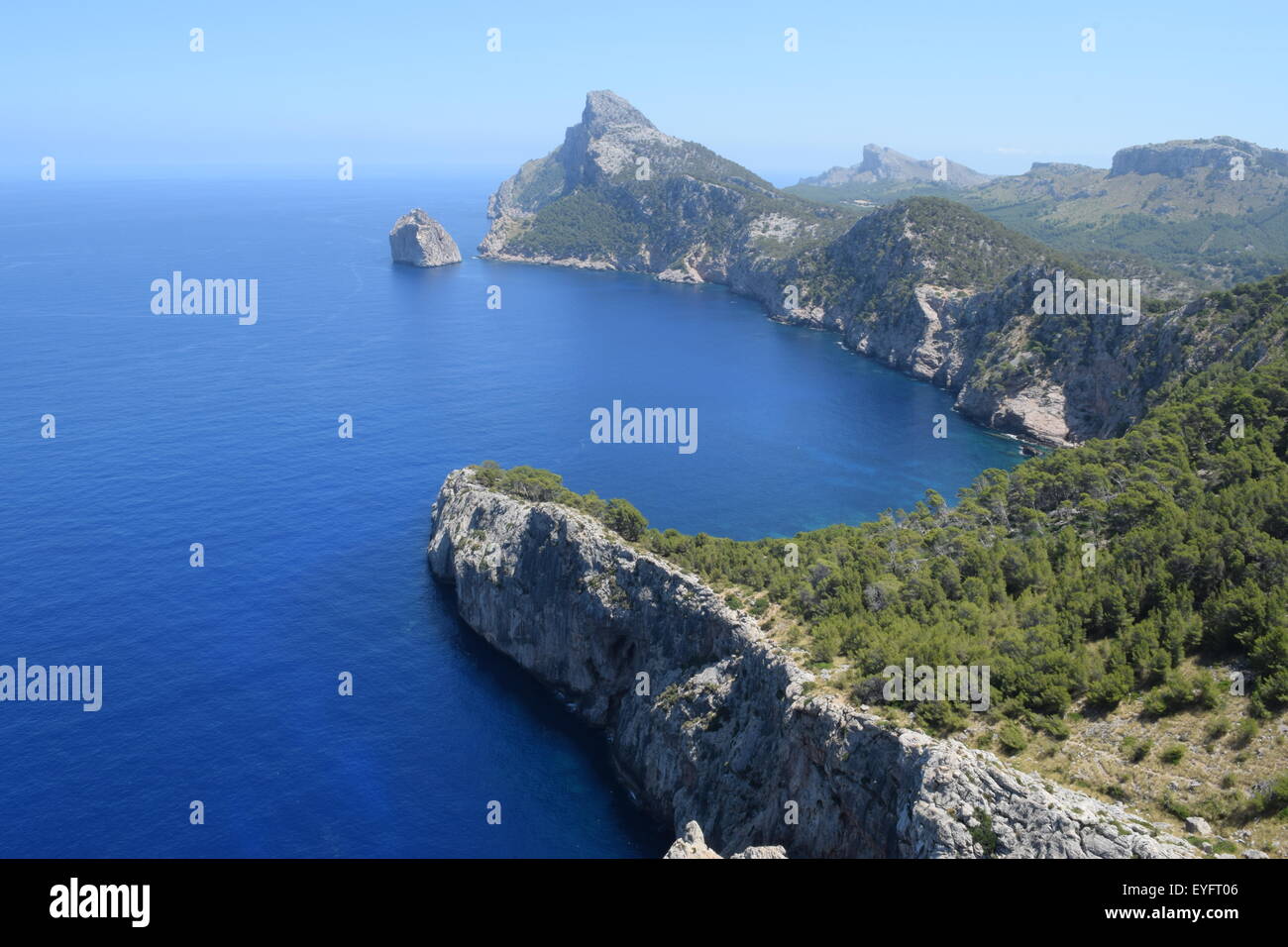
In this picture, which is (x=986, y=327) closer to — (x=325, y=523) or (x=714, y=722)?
(x=325, y=523)

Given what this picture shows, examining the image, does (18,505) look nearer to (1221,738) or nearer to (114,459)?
(114,459)

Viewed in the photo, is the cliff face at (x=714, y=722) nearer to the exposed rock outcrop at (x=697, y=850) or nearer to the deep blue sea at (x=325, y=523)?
the exposed rock outcrop at (x=697, y=850)

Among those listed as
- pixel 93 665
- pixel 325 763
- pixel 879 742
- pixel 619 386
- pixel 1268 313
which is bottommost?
pixel 325 763

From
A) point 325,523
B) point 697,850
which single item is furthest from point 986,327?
point 697,850

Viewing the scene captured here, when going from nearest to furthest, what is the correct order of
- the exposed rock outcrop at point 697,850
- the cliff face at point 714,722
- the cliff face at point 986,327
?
the cliff face at point 714,722
the exposed rock outcrop at point 697,850
the cliff face at point 986,327

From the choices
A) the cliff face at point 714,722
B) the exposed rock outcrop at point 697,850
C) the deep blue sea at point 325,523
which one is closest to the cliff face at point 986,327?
the deep blue sea at point 325,523

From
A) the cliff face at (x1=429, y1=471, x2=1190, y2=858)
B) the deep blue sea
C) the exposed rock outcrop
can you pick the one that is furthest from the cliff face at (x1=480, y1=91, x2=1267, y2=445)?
the exposed rock outcrop

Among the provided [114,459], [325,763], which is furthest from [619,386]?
[325,763]
